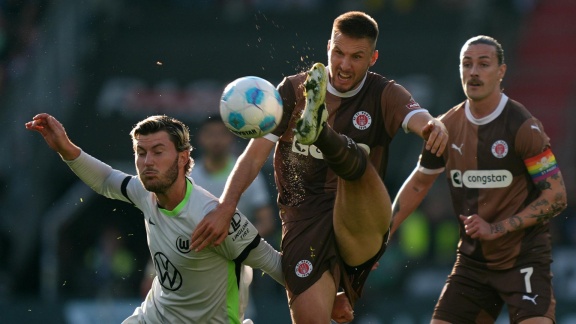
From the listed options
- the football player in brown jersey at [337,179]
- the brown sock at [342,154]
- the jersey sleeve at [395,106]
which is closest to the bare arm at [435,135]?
the football player in brown jersey at [337,179]

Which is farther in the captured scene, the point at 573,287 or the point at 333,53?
the point at 573,287

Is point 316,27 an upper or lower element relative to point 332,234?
upper

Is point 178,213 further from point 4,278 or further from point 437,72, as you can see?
point 437,72

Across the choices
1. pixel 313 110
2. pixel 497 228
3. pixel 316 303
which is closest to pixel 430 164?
pixel 497 228

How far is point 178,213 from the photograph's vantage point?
756cm

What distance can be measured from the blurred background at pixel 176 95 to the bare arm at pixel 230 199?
434 cm

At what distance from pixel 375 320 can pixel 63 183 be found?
21.0 feet

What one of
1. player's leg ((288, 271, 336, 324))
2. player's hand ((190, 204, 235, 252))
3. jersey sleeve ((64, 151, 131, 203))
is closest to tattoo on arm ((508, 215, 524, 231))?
player's leg ((288, 271, 336, 324))

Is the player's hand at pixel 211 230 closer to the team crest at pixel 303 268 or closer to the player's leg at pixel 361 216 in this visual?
the team crest at pixel 303 268

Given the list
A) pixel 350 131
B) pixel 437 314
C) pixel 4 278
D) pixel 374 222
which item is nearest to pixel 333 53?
pixel 350 131

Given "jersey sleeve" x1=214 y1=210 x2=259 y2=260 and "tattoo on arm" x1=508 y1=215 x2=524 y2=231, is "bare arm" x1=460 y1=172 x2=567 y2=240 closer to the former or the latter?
"tattoo on arm" x1=508 y1=215 x2=524 y2=231

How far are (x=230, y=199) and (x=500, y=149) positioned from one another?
7.47ft

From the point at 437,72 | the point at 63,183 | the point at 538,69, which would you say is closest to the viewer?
the point at 63,183

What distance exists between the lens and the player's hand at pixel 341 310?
25.7ft
